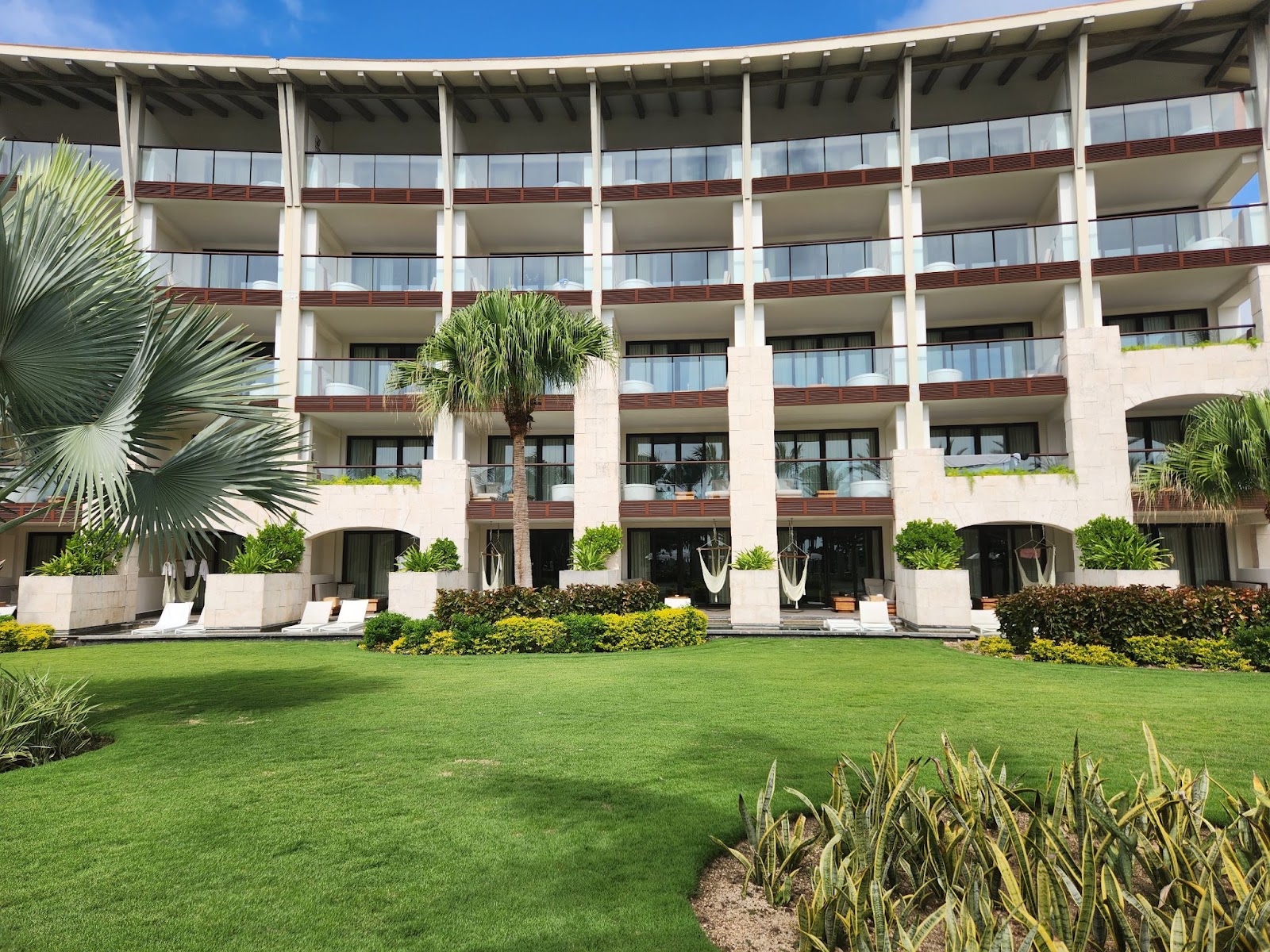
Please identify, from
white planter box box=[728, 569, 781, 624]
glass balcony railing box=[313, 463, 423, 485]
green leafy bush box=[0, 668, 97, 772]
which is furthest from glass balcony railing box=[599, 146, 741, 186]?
green leafy bush box=[0, 668, 97, 772]

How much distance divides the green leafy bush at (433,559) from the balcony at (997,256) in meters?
16.7

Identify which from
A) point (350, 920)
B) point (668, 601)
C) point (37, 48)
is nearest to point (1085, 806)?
point (350, 920)

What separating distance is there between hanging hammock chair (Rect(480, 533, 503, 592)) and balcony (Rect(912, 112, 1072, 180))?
709 inches

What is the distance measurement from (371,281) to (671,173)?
427 inches

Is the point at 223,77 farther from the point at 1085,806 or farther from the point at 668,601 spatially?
the point at 1085,806

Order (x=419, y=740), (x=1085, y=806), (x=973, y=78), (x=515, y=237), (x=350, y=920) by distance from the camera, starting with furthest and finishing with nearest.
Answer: (x=515, y=237) → (x=973, y=78) → (x=419, y=740) → (x=350, y=920) → (x=1085, y=806)

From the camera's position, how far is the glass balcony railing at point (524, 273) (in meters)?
25.7

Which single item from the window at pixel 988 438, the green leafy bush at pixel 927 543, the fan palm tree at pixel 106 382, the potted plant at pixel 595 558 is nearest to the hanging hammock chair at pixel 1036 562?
the green leafy bush at pixel 927 543

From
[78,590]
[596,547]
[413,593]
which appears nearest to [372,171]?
[413,593]

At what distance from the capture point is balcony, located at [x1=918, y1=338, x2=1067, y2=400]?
22703mm

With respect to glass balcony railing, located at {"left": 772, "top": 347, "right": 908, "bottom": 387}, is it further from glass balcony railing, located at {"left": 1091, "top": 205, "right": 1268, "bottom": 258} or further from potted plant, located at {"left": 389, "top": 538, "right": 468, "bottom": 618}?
potted plant, located at {"left": 389, "top": 538, "right": 468, "bottom": 618}

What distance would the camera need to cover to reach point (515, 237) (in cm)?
2875

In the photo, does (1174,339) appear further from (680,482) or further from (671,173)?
(671,173)

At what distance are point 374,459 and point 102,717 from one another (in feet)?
65.4
